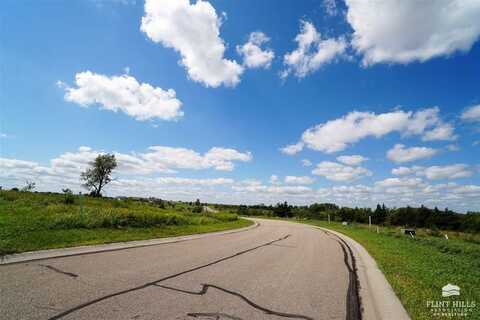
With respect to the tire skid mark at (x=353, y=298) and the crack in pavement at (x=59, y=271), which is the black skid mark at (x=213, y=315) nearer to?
the tire skid mark at (x=353, y=298)

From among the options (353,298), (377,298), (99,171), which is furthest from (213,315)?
(99,171)

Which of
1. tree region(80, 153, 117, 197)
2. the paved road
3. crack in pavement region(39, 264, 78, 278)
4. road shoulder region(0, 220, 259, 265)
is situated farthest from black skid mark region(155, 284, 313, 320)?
tree region(80, 153, 117, 197)

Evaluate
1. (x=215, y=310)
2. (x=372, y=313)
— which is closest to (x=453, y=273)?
(x=372, y=313)

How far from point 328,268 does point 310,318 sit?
15.6 ft

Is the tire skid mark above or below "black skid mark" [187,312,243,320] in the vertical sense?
below

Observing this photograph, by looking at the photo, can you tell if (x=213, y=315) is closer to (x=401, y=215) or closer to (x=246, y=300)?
(x=246, y=300)

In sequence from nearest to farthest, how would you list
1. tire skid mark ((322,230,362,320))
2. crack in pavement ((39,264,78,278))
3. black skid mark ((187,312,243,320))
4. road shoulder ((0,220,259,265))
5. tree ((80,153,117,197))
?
1. black skid mark ((187,312,243,320))
2. tire skid mark ((322,230,362,320))
3. crack in pavement ((39,264,78,278))
4. road shoulder ((0,220,259,265))
5. tree ((80,153,117,197))

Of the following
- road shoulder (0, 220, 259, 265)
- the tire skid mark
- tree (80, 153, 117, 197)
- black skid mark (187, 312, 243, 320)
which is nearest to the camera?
black skid mark (187, 312, 243, 320)

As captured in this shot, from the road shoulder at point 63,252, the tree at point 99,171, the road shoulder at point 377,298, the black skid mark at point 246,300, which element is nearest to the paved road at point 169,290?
the black skid mark at point 246,300

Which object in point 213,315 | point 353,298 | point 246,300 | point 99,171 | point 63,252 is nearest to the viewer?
point 213,315

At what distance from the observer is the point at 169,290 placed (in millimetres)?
5570

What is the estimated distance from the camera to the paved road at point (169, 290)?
4.45 meters

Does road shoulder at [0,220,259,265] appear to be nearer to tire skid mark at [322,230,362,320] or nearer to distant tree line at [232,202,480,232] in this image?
tire skid mark at [322,230,362,320]

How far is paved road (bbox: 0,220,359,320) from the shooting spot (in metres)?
4.45
